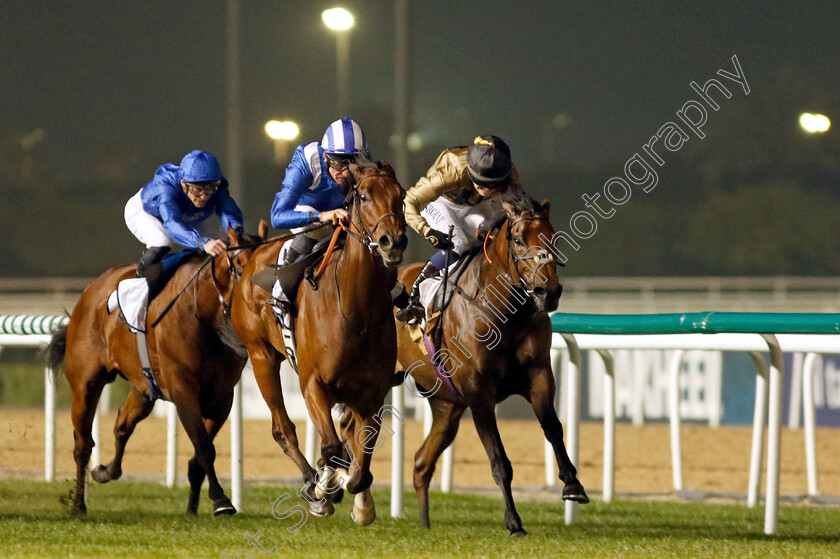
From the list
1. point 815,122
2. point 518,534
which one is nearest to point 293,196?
point 518,534

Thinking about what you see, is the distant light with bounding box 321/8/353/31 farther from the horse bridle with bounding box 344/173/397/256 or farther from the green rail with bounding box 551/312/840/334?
the horse bridle with bounding box 344/173/397/256

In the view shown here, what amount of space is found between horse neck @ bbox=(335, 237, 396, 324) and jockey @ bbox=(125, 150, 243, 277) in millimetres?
1059

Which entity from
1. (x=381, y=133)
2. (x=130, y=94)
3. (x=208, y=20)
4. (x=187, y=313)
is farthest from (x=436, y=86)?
(x=187, y=313)

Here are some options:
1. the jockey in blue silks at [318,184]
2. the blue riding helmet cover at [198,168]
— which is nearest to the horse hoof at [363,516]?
the jockey in blue silks at [318,184]

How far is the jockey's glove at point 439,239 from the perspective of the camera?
16.9 ft

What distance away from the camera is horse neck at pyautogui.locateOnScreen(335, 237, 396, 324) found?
14.9 ft

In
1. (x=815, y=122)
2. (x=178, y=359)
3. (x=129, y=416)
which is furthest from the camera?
(x=815, y=122)

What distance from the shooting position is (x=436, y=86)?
30250 mm

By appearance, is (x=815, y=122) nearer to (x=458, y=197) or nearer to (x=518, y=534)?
(x=458, y=197)

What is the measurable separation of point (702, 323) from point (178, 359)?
2.44 m

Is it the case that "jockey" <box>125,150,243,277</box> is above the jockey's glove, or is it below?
above


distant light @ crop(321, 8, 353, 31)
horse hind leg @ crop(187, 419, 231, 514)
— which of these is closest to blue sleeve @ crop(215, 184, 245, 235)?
horse hind leg @ crop(187, 419, 231, 514)

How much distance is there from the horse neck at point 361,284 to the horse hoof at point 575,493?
1016mm

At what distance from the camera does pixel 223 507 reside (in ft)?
16.4
